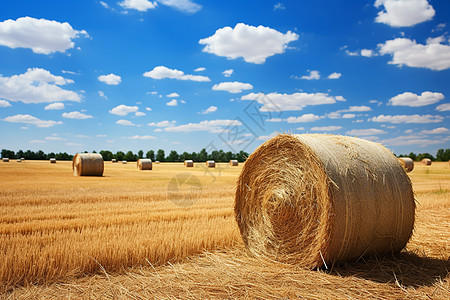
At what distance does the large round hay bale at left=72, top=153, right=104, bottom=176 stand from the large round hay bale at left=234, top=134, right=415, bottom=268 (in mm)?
18382

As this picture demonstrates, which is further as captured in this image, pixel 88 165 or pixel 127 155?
pixel 127 155

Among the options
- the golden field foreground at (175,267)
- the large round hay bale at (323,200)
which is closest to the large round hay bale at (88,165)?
the golden field foreground at (175,267)

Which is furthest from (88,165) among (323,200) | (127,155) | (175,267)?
(127,155)

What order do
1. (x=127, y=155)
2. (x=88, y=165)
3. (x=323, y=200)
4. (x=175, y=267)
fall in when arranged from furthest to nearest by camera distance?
1. (x=127, y=155)
2. (x=88, y=165)
3. (x=175, y=267)
4. (x=323, y=200)

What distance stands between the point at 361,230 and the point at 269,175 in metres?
1.62

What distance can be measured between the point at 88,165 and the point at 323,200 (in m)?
20.1

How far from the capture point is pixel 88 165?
72.8 feet

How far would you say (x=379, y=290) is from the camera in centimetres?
412

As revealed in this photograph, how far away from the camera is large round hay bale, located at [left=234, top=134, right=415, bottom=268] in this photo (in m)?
4.71

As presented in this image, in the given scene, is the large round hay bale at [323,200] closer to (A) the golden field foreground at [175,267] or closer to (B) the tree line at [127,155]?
(A) the golden field foreground at [175,267]

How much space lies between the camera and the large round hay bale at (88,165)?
872 inches

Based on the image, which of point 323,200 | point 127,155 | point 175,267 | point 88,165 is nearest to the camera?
point 323,200

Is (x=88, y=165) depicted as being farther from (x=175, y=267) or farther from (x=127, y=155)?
(x=127, y=155)

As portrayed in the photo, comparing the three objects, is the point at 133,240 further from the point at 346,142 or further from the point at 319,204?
the point at 346,142
